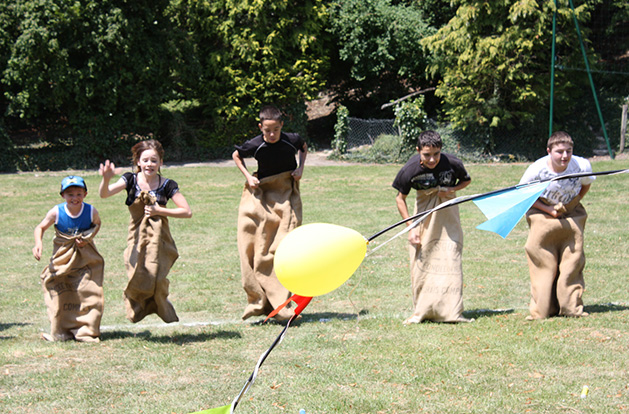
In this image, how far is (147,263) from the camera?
6055mm

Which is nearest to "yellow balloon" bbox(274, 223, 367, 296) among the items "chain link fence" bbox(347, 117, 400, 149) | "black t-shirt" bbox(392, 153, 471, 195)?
"black t-shirt" bbox(392, 153, 471, 195)

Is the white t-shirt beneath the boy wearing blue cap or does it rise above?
above

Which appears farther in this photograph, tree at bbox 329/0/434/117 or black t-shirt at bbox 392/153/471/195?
tree at bbox 329/0/434/117

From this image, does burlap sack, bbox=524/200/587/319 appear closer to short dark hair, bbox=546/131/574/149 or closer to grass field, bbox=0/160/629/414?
grass field, bbox=0/160/629/414

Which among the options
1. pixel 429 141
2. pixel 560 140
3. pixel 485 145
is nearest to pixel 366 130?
pixel 485 145

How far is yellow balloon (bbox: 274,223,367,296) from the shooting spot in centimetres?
334

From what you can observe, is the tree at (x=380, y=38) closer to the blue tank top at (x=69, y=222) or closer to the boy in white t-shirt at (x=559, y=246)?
the boy in white t-shirt at (x=559, y=246)

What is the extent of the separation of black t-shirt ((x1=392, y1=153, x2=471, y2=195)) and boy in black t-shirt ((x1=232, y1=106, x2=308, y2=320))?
113cm

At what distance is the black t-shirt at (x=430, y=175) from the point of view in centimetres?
650

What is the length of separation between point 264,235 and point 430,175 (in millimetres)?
1791

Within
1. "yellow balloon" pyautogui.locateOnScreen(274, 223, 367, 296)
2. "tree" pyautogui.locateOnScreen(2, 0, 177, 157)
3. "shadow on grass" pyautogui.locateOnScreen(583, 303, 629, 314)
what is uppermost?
"tree" pyautogui.locateOnScreen(2, 0, 177, 157)

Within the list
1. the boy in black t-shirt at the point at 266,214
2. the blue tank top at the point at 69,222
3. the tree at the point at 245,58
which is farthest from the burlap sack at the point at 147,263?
the tree at the point at 245,58

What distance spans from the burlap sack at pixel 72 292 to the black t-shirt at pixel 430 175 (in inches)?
118

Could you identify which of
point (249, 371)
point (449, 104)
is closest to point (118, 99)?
point (449, 104)
